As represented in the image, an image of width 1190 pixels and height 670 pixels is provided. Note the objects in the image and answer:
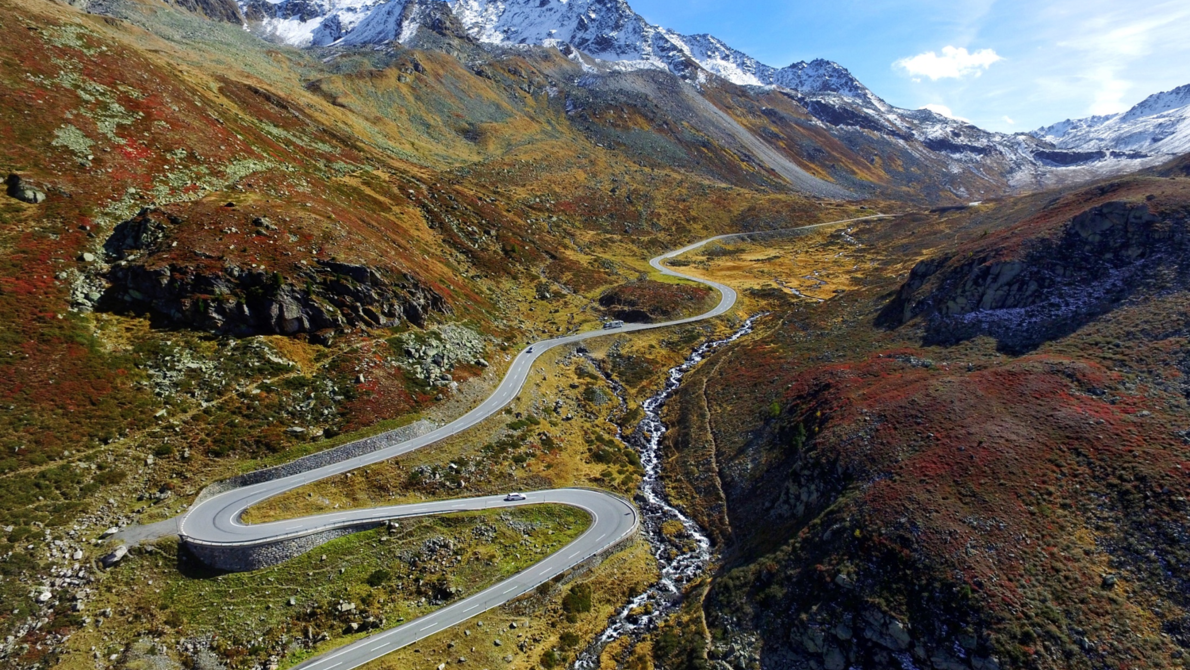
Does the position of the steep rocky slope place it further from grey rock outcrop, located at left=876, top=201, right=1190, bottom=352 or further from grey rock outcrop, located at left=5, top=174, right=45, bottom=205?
grey rock outcrop, located at left=5, top=174, right=45, bottom=205

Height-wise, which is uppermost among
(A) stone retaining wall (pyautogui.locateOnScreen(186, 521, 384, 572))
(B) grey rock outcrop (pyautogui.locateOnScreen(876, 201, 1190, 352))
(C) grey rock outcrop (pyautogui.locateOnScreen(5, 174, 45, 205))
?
(B) grey rock outcrop (pyautogui.locateOnScreen(876, 201, 1190, 352))

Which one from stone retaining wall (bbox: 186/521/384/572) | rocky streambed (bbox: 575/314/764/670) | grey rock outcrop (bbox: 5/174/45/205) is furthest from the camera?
grey rock outcrop (bbox: 5/174/45/205)

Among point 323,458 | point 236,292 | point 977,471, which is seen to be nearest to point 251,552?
point 323,458

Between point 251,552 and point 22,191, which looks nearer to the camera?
point 251,552

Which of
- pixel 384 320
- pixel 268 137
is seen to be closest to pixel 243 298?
pixel 384 320

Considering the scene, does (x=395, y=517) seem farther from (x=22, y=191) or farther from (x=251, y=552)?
(x=22, y=191)

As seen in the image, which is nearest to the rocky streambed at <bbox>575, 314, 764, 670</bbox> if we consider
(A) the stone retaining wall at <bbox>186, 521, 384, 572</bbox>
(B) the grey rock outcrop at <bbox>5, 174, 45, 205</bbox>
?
(A) the stone retaining wall at <bbox>186, 521, 384, 572</bbox>

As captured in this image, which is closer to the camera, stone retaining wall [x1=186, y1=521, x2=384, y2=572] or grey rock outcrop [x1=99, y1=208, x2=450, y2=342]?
stone retaining wall [x1=186, y1=521, x2=384, y2=572]
